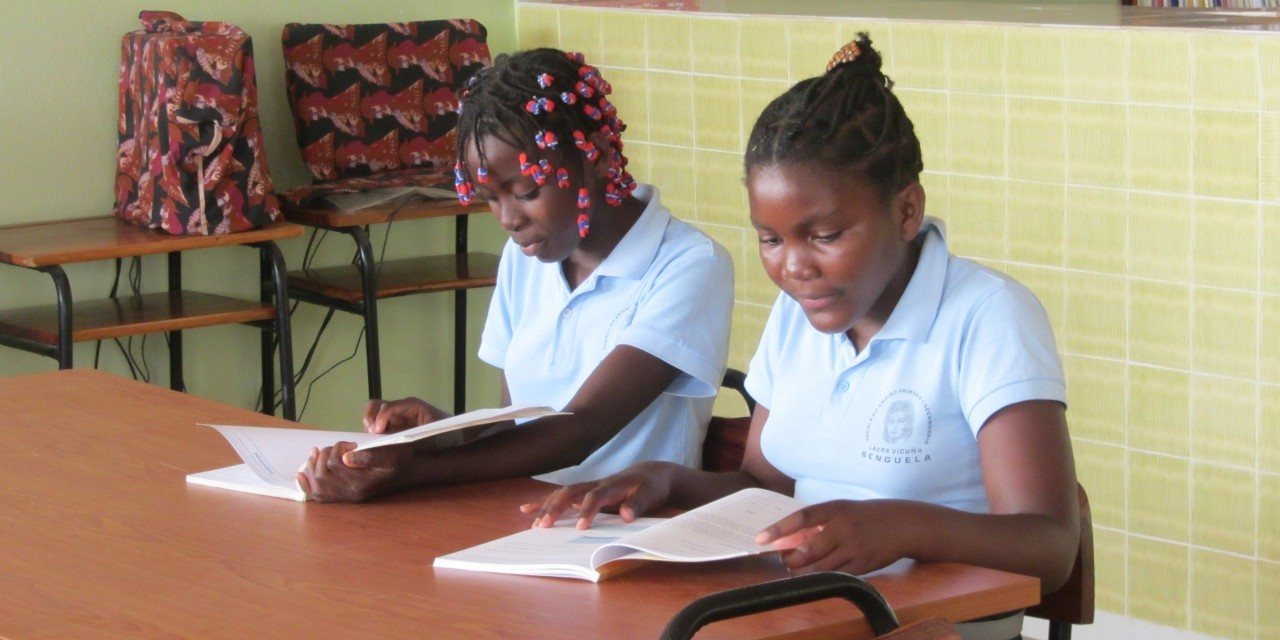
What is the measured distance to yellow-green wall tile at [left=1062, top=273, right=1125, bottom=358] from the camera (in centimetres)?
303

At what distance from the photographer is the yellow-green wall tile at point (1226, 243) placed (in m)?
2.82

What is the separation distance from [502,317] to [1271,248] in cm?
143

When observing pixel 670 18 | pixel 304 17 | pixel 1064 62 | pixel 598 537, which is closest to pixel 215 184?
pixel 304 17

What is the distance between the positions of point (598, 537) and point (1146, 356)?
1844 mm

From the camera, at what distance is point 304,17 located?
397 cm

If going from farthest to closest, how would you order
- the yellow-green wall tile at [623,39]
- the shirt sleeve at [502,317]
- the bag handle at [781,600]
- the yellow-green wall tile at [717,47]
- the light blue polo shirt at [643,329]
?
the yellow-green wall tile at [623,39] < the yellow-green wall tile at [717,47] < the shirt sleeve at [502,317] < the light blue polo shirt at [643,329] < the bag handle at [781,600]

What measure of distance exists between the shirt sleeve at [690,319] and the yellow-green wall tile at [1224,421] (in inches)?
50.5

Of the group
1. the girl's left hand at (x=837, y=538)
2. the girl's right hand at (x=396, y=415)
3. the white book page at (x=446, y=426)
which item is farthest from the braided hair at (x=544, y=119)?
the girl's left hand at (x=837, y=538)

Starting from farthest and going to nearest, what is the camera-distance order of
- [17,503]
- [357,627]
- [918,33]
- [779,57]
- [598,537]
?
[779,57] < [918,33] < [17,503] < [598,537] < [357,627]

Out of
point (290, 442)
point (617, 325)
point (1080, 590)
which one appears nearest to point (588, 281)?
point (617, 325)

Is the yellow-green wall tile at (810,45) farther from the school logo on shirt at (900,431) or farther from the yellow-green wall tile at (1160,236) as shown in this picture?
the school logo on shirt at (900,431)

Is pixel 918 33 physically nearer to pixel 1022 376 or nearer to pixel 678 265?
pixel 678 265

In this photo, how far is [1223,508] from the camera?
2916 millimetres

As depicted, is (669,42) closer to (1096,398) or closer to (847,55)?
(1096,398)
